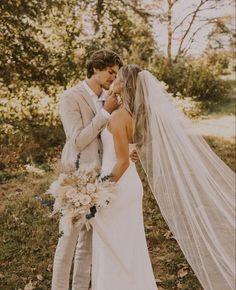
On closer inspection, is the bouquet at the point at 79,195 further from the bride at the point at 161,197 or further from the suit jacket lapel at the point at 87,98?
the suit jacket lapel at the point at 87,98

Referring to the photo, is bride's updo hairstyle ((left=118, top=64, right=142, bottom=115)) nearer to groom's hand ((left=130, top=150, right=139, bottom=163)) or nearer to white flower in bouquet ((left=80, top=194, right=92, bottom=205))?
groom's hand ((left=130, top=150, right=139, bottom=163))

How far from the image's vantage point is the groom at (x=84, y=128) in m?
3.50

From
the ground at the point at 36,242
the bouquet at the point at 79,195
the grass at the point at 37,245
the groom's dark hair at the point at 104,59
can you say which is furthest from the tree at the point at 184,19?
the bouquet at the point at 79,195

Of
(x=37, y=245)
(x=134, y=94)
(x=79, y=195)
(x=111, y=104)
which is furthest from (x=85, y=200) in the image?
(x=37, y=245)

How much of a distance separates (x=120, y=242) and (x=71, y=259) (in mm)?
414

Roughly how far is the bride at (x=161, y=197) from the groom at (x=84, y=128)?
0.11 meters

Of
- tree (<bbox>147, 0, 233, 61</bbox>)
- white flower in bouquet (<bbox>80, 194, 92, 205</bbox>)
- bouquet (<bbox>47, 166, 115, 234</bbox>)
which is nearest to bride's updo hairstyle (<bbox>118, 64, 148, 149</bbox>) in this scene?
bouquet (<bbox>47, 166, 115, 234</bbox>)

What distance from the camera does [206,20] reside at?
16.9m

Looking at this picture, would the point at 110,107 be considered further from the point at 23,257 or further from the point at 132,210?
the point at 23,257

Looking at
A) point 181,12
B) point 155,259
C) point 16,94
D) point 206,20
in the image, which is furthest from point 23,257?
point 206,20

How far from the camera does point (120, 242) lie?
3.59 m

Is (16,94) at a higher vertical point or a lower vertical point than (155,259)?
higher

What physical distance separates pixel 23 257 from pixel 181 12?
498 inches

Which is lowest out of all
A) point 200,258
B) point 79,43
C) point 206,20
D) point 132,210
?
point 200,258
